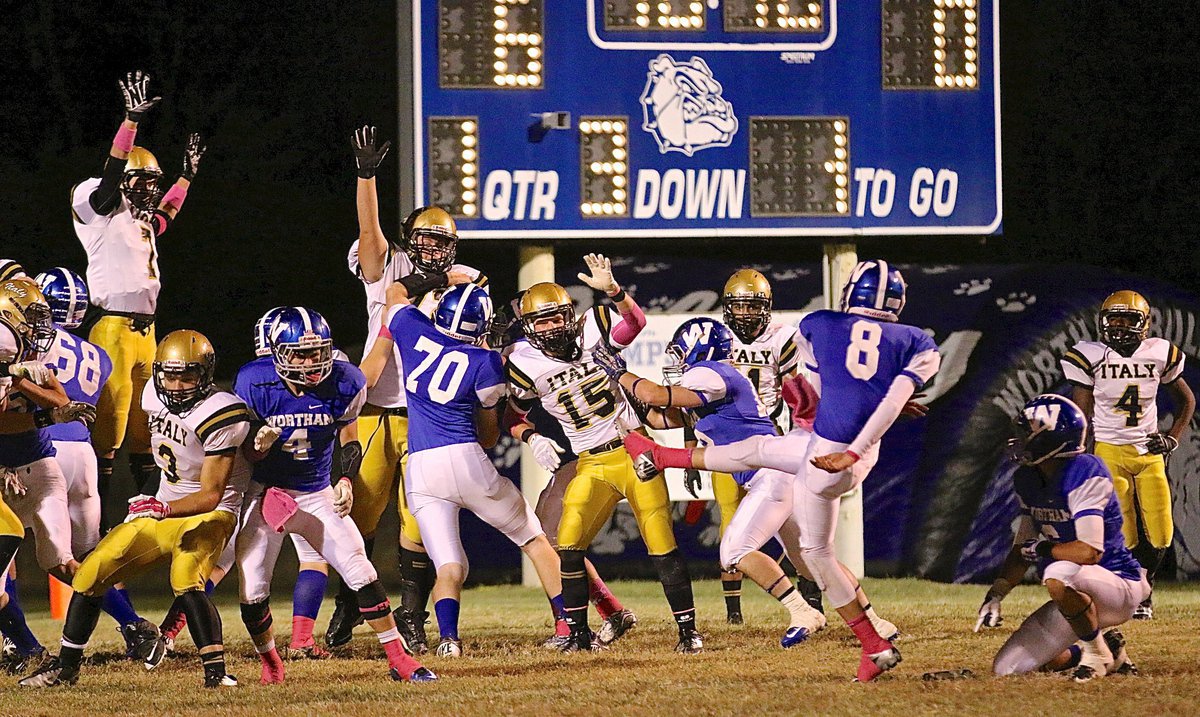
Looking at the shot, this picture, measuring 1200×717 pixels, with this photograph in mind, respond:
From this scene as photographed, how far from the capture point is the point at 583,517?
9172 millimetres

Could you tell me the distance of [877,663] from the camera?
7.86 m

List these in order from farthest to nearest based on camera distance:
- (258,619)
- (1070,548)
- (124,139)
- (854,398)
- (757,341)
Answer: (124,139)
(757,341)
(258,619)
(854,398)
(1070,548)

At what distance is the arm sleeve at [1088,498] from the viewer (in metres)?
7.87

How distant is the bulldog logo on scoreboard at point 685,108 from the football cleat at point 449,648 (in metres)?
4.12

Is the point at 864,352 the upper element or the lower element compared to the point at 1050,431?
upper

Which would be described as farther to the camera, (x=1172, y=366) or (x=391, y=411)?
(x=1172, y=366)

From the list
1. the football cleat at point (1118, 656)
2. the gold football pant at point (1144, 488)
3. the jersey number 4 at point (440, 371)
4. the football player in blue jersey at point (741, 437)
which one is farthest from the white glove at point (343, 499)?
the gold football pant at point (1144, 488)

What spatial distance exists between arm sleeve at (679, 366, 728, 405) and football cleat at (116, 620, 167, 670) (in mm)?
2905

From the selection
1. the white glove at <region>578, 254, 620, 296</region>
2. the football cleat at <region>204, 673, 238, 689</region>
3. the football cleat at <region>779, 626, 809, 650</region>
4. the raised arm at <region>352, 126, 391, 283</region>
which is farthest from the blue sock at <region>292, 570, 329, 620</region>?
the football cleat at <region>779, 626, 809, 650</region>

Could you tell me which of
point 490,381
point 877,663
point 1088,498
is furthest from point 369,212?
point 1088,498

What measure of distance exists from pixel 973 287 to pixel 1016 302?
0.56m

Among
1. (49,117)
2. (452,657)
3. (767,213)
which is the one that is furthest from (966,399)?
(49,117)

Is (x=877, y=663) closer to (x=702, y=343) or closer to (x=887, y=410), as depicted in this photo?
(x=887, y=410)

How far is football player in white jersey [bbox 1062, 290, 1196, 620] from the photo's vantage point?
36.2ft
